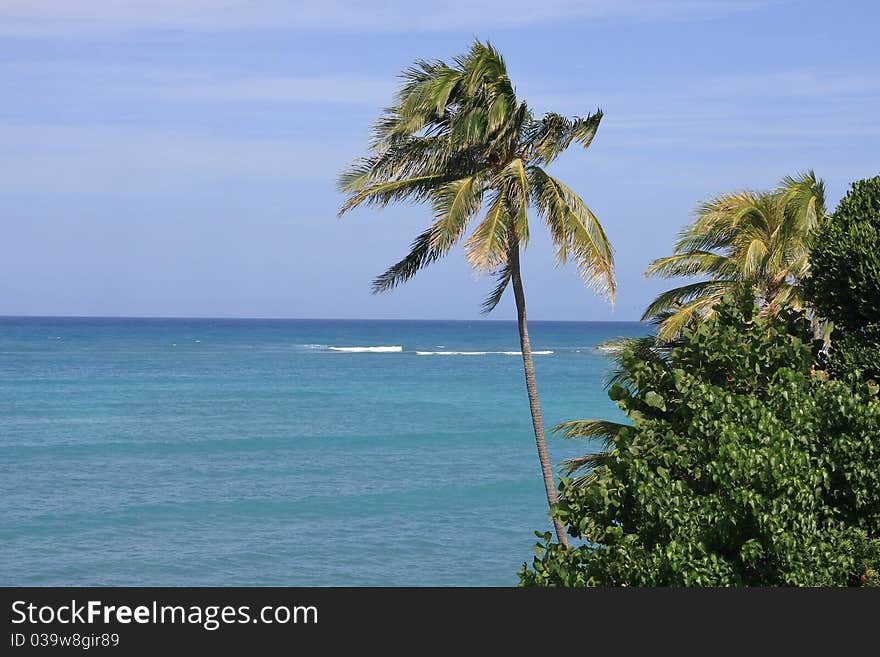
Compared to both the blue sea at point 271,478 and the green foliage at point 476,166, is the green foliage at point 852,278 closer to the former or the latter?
the green foliage at point 476,166

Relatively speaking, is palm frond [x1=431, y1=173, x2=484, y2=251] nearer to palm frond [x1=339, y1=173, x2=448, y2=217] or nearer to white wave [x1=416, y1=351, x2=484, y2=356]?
palm frond [x1=339, y1=173, x2=448, y2=217]

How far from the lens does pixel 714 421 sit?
8.89 m

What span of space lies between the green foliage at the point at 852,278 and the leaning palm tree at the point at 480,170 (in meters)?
7.17

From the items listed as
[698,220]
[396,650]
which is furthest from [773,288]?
[396,650]

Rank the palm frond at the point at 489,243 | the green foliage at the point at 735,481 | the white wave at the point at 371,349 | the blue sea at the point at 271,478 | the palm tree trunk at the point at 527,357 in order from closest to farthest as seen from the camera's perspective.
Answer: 1. the green foliage at the point at 735,481
2. the palm frond at the point at 489,243
3. the palm tree trunk at the point at 527,357
4. the blue sea at the point at 271,478
5. the white wave at the point at 371,349

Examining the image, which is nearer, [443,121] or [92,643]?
[92,643]

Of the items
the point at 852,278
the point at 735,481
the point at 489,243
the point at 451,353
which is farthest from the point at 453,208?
the point at 451,353

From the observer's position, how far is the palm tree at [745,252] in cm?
1680

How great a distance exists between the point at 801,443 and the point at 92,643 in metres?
6.19

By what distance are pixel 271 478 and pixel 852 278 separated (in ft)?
105

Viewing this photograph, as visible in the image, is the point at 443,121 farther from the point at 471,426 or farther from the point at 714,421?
the point at 471,426

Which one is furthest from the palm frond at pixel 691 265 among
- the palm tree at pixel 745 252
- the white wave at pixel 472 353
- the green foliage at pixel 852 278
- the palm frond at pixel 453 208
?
the white wave at pixel 472 353

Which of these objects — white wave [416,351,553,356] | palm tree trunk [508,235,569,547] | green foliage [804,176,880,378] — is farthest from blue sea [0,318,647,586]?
white wave [416,351,553,356]

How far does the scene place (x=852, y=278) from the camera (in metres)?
9.73
